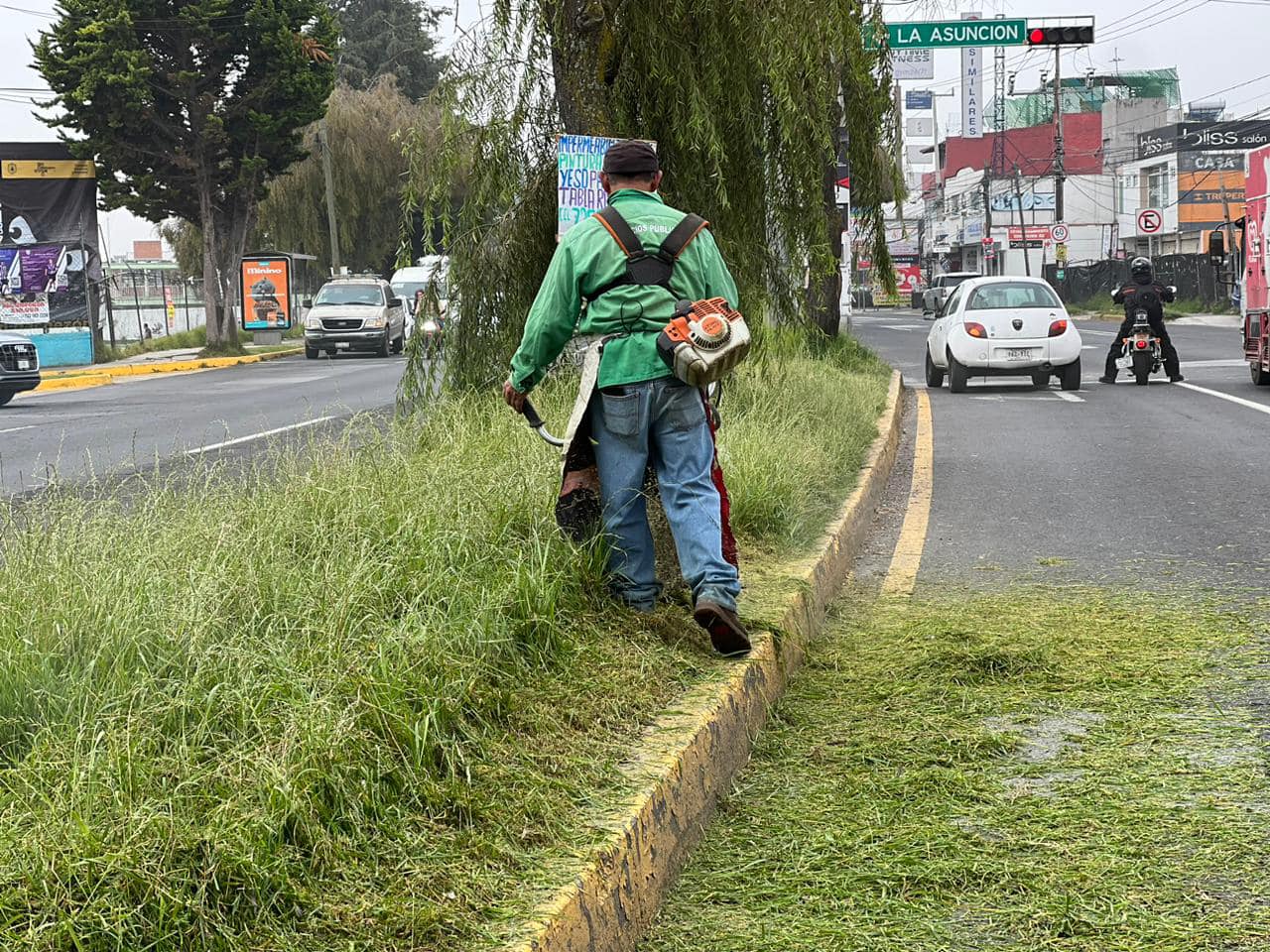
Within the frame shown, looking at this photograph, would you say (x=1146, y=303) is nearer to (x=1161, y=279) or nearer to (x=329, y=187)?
(x=329, y=187)

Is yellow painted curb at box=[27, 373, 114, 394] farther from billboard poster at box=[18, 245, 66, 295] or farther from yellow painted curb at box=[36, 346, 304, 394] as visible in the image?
billboard poster at box=[18, 245, 66, 295]

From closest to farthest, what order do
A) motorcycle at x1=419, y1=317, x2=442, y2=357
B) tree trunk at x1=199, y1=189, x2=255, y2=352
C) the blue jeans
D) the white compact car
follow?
the blue jeans < motorcycle at x1=419, y1=317, x2=442, y2=357 < the white compact car < tree trunk at x1=199, y1=189, x2=255, y2=352

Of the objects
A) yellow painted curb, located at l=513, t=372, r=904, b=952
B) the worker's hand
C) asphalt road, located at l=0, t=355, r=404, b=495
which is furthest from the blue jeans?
asphalt road, located at l=0, t=355, r=404, b=495

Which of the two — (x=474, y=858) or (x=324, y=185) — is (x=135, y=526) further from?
(x=324, y=185)

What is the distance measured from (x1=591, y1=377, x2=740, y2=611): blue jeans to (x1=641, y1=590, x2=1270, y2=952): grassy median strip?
633 millimetres

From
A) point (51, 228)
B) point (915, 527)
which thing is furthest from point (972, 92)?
point (915, 527)

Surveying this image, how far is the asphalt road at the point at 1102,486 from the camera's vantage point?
8.12m

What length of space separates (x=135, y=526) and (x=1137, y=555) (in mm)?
5228

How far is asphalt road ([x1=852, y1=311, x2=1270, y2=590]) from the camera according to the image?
26.6ft

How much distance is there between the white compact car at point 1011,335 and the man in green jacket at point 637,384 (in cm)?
1521

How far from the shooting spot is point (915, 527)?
380 inches

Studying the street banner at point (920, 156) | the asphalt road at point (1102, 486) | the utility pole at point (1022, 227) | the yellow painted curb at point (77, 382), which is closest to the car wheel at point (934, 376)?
the asphalt road at point (1102, 486)

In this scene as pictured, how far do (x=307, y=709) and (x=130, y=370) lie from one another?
3007 cm

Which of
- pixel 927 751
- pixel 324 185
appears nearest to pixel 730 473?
pixel 927 751
